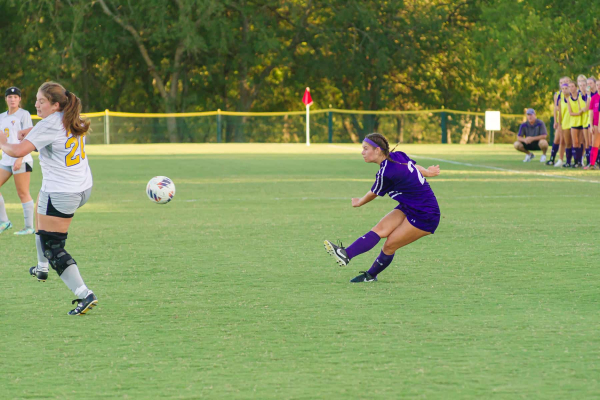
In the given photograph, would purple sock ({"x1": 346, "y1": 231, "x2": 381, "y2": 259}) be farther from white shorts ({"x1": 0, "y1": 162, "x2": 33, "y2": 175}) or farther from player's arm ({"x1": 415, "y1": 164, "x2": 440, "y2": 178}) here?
white shorts ({"x1": 0, "y1": 162, "x2": 33, "y2": 175})

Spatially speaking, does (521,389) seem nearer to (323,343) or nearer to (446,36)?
(323,343)

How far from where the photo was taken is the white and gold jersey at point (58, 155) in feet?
22.1

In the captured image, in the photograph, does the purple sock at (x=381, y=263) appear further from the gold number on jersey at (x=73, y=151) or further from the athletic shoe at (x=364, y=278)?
the gold number on jersey at (x=73, y=151)

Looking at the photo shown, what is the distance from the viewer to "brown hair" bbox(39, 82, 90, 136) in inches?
Result: 268

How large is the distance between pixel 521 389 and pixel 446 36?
175 ft

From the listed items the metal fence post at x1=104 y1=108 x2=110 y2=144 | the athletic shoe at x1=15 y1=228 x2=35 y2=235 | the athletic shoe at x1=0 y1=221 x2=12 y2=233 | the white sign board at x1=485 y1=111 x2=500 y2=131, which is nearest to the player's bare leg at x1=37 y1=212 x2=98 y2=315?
the athletic shoe at x1=15 y1=228 x2=35 y2=235

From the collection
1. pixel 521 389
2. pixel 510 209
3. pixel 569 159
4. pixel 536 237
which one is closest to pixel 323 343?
pixel 521 389

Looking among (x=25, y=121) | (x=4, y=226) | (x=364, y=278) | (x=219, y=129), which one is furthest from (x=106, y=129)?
(x=364, y=278)

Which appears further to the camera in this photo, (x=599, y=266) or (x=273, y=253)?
(x=273, y=253)

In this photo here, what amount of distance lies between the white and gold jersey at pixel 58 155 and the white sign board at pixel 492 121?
43028mm

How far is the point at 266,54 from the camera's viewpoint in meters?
55.7

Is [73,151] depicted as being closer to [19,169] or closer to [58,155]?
[58,155]

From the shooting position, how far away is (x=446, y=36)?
186ft

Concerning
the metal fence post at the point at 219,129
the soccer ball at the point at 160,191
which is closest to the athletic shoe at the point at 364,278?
the soccer ball at the point at 160,191
